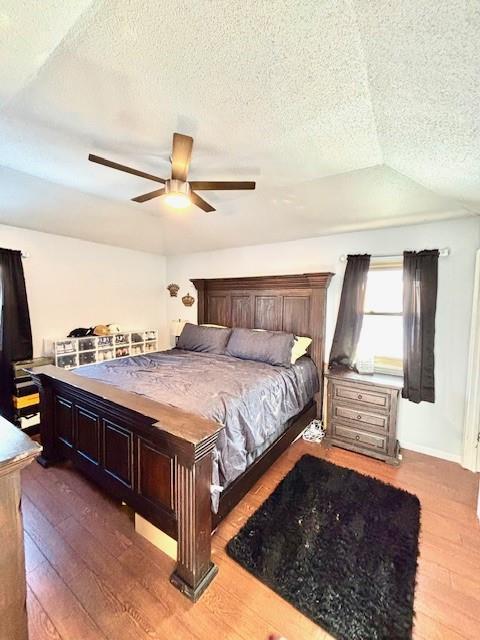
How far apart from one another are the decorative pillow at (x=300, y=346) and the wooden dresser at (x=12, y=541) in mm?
2427

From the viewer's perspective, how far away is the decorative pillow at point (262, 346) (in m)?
2.94

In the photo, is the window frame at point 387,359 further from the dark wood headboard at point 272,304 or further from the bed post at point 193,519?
the bed post at point 193,519

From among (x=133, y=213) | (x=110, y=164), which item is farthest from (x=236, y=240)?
(x=110, y=164)

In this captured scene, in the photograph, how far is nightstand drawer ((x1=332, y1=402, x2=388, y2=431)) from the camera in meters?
2.59

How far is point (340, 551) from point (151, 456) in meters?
1.25

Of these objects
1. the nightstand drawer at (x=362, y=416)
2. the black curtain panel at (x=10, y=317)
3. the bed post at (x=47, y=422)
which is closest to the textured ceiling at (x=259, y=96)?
the black curtain panel at (x=10, y=317)

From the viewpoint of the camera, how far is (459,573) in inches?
60.2

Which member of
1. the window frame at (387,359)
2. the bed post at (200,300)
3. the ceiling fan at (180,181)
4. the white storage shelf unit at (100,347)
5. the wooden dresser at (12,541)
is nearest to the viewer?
the wooden dresser at (12,541)

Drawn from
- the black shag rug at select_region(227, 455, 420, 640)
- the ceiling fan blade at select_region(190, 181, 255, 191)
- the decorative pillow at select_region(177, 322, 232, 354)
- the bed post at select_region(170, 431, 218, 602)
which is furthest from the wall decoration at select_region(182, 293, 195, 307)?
the bed post at select_region(170, 431, 218, 602)

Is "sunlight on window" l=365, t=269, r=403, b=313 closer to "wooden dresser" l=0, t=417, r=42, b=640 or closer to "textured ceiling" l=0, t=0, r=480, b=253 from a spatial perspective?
"textured ceiling" l=0, t=0, r=480, b=253

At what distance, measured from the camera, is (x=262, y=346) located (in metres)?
3.08

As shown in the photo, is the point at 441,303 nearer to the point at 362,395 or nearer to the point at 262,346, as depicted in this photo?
the point at 362,395

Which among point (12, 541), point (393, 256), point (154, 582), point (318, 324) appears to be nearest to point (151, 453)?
point (154, 582)

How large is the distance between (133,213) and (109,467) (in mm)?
2641
